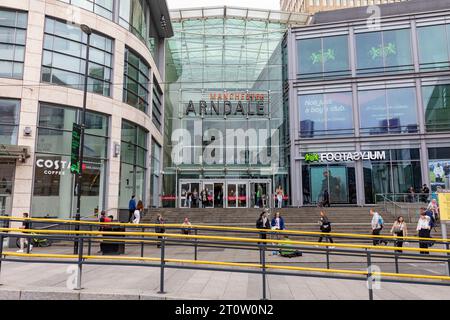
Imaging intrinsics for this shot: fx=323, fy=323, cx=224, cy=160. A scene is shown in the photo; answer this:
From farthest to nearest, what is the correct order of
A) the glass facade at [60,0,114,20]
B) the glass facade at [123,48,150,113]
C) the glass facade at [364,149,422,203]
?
the glass facade at [364,149,422,203] < the glass facade at [123,48,150,113] < the glass facade at [60,0,114,20]

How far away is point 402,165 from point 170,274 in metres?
25.1

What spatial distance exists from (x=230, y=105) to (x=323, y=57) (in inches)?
393

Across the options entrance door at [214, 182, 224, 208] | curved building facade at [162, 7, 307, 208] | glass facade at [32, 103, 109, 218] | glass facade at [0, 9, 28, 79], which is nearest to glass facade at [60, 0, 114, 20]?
glass facade at [0, 9, 28, 79]

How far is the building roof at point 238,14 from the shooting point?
34594mm

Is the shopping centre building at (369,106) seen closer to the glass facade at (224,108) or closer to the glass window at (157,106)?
the glass facade at (224,108)

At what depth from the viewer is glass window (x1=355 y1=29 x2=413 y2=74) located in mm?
28656

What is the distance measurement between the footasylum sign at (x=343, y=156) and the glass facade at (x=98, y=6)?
19075 mm

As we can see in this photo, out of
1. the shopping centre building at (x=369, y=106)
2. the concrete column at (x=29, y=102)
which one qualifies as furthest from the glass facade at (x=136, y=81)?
the shopping centre building at (x=369, y=106)

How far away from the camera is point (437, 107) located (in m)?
27.4

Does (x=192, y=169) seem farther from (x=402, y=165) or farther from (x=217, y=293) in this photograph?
(x=217, y=293)

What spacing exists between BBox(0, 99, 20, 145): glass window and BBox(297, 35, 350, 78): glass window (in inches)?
901

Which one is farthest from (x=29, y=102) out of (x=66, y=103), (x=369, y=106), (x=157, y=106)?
(x=369, y=106)

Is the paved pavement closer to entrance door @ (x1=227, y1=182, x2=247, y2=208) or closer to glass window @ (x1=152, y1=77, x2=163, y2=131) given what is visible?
glass window @ (x1=152, y1=77, x2=163, y2=131)

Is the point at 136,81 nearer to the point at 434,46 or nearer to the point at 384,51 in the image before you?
the point at 384,51
